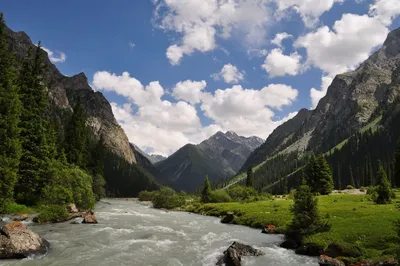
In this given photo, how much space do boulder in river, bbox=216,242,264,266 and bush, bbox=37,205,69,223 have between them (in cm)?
2944

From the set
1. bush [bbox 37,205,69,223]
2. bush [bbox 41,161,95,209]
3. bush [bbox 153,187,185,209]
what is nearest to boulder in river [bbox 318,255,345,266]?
bush [bbox 37,205,69,223]

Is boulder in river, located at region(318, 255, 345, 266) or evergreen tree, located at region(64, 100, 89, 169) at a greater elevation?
evergreen tree, located at region(64, 100, 89, 169)

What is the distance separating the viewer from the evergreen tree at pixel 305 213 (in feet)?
128

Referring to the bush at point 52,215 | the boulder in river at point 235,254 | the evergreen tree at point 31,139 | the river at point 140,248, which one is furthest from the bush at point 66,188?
the boulder in river at point 235,254

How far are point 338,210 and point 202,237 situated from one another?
2519 cm

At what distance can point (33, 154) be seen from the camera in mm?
54500

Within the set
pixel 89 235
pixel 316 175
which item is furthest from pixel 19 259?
pixel 316 175

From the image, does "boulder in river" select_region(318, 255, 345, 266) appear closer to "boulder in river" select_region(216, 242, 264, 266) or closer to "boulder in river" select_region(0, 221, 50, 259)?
"boulder in river" select_region(216, 242, 264, 266)

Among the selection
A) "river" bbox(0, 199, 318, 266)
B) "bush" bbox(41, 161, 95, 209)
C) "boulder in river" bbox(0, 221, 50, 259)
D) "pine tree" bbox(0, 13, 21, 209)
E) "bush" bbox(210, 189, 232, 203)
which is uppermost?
"pine tree" bbox(0, 13, 21, 209)

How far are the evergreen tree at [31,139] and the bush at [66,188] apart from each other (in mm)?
1812

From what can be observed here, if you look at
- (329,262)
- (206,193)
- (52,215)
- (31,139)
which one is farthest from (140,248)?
(206,193)

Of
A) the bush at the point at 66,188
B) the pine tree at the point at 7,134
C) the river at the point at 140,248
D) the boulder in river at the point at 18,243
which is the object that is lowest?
the river at the point at 140,248

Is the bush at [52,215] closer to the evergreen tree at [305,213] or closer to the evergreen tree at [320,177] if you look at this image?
the evergreen tree at [305,213]

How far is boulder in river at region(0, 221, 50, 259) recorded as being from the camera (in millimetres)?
25219
